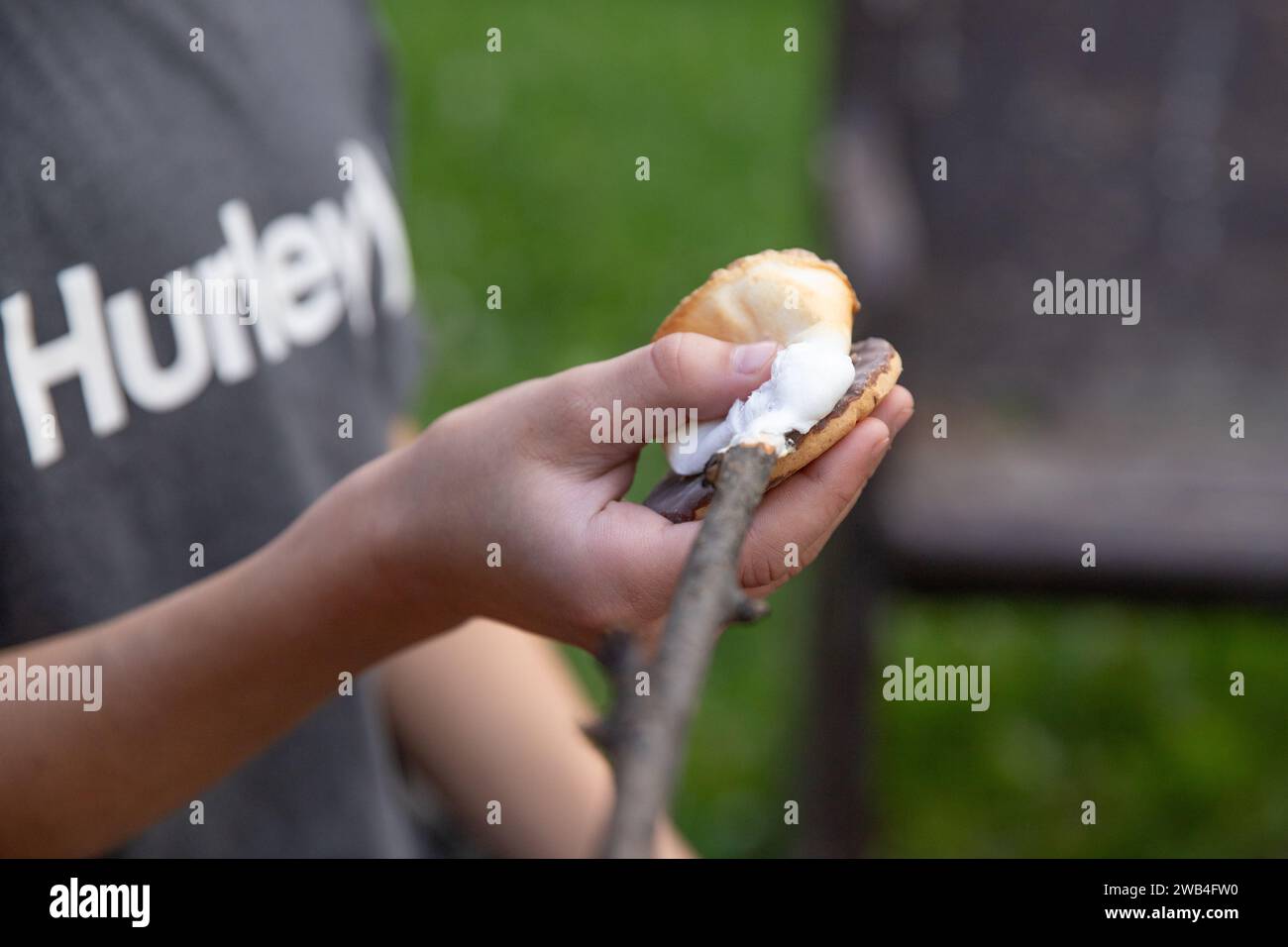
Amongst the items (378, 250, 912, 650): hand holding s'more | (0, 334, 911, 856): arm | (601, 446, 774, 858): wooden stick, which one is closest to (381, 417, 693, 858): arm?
(0, 334, 911, 856): arm

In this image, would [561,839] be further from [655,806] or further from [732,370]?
[655,806]

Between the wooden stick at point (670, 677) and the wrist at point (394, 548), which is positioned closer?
the wooden stick at point (670, 677)

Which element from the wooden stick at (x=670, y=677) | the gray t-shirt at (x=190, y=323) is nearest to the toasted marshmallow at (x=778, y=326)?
the wooden stick at (x=670, y=677)

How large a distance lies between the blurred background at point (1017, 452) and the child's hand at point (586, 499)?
1045 millimetres

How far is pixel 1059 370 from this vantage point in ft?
7.39

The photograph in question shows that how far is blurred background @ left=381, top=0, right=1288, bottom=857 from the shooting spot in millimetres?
1872

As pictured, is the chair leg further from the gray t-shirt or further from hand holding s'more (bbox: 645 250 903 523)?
hand holding s'more (bbox: 645 250 903 523)

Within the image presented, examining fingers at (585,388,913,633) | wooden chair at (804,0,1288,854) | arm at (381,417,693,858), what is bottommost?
arm at (381,417,693,858)

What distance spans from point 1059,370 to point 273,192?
138 cm

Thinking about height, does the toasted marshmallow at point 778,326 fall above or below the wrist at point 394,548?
above

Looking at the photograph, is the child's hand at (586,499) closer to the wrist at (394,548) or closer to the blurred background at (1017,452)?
the wrist at (394,548)

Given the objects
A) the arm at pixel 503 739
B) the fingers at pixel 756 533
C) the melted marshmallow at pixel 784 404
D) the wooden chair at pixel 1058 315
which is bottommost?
the arm at pixel 503 739

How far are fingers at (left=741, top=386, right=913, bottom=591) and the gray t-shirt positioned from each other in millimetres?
422

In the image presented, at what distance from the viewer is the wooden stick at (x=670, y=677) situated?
1.70ft
